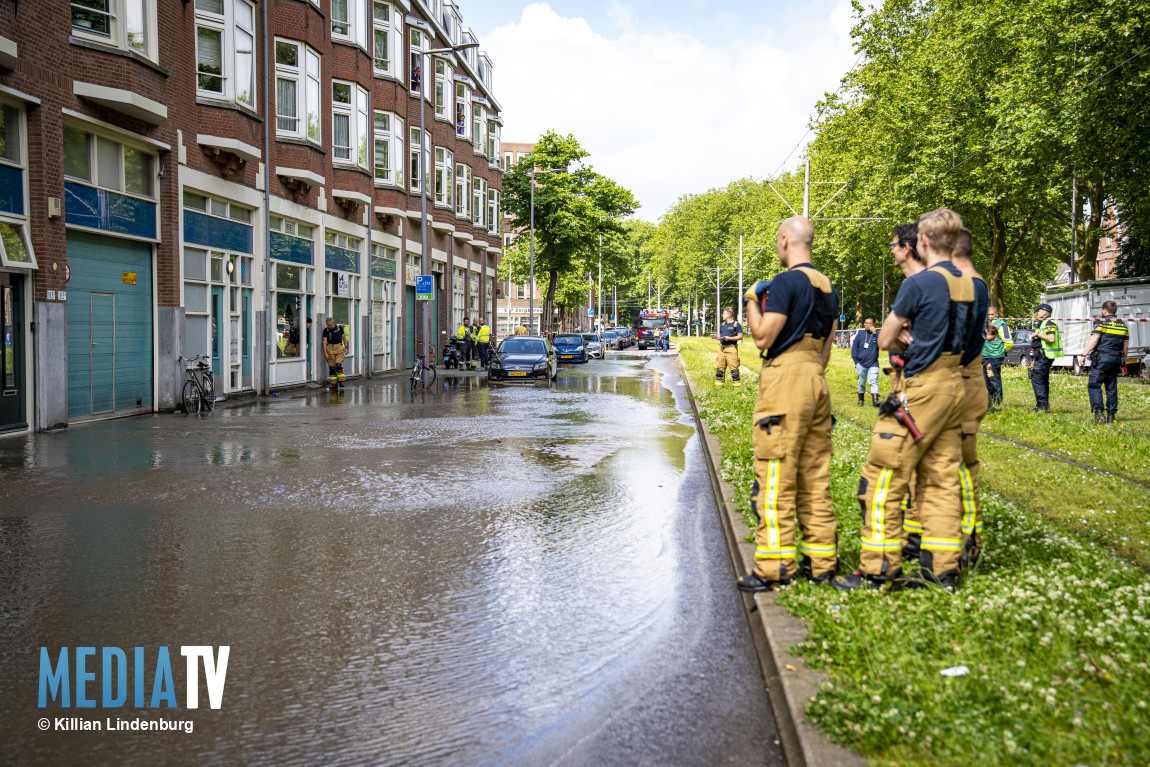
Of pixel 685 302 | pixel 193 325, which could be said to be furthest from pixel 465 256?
pixel 685 302

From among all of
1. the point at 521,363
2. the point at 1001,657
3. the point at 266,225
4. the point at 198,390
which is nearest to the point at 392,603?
the point at 1001,657

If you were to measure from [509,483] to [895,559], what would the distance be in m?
4.91

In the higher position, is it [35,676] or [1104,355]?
[1104,355]

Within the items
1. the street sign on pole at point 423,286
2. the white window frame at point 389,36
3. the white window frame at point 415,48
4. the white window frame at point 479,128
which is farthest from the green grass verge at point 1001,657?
the white window frame at point 479,128

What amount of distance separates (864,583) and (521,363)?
22.7 meters

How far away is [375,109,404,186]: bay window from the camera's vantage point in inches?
1194

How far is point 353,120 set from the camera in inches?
1090

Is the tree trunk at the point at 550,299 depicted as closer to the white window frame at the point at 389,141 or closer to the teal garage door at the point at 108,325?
the white window frame at the point at 389,141

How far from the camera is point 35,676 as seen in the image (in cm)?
419

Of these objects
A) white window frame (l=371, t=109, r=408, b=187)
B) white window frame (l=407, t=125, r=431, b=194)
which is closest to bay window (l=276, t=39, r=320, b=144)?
white window frame (l=371, t=109, r=408, b=187)

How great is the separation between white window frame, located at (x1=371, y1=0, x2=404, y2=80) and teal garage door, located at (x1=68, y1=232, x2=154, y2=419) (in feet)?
49.2

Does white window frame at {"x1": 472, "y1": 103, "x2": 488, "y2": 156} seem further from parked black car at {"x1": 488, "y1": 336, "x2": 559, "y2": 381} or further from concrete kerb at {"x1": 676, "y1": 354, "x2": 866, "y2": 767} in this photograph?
concrete kerb at {"x1": 676, "y1": 354, "x2": 866, "y2": 767}

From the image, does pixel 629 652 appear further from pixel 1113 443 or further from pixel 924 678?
pixel 1113 443

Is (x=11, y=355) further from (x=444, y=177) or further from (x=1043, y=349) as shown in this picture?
(x=444, y=177)
